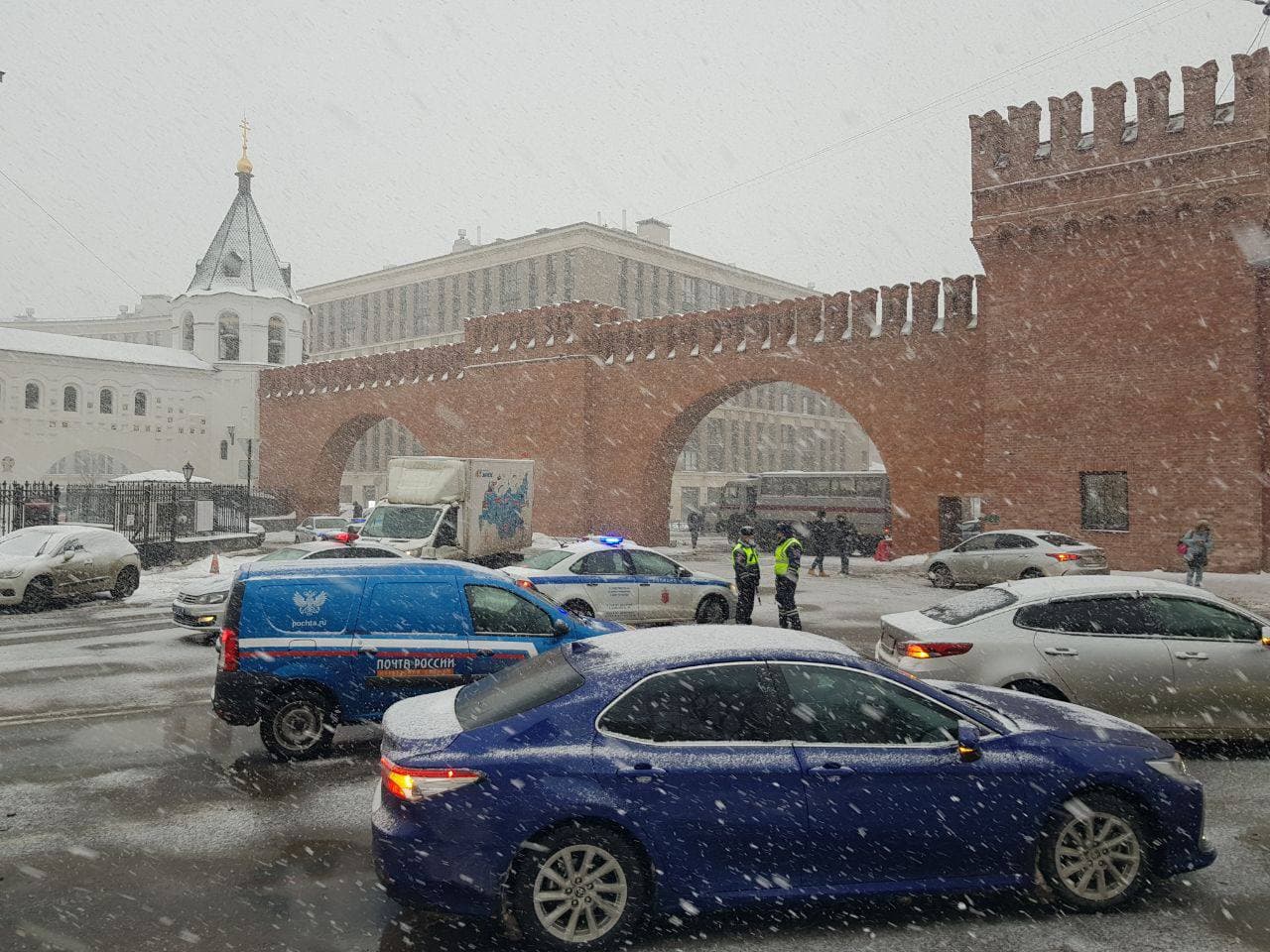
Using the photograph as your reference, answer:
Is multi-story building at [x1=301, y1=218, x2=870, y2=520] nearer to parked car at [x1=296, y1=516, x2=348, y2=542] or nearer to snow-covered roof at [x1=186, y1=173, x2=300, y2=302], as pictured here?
snow-covered roof at [x1=186, y1=173, x2=300, y2=302]

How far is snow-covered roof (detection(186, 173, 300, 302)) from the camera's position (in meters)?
50.2

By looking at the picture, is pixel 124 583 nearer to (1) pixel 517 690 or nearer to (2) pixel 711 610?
(2) pixel 711 610

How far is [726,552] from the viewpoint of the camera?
34.3 m

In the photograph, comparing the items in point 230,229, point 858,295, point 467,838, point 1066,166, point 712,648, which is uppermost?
point 230,229

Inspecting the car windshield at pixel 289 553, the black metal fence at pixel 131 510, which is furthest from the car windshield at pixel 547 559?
the black metal fence at pixel 131 510

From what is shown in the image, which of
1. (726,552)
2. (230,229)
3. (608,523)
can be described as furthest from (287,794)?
(230,229)

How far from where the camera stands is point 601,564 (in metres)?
13.5

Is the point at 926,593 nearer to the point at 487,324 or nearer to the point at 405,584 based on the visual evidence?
the point at 405,584

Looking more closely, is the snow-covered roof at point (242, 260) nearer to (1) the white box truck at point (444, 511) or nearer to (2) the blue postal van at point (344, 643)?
(1) the white box truck at point (444, 511)

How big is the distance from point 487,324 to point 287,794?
3063 cm

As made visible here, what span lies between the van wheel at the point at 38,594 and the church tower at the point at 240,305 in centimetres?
3518

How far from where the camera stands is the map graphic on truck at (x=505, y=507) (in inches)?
778

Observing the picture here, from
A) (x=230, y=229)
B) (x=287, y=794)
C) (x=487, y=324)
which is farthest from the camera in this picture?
(x=230, y=229)

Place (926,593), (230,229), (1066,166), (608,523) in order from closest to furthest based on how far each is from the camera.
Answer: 1. (926,593)
2. (1066,166)
3. (608,523)
4. (230,229)
